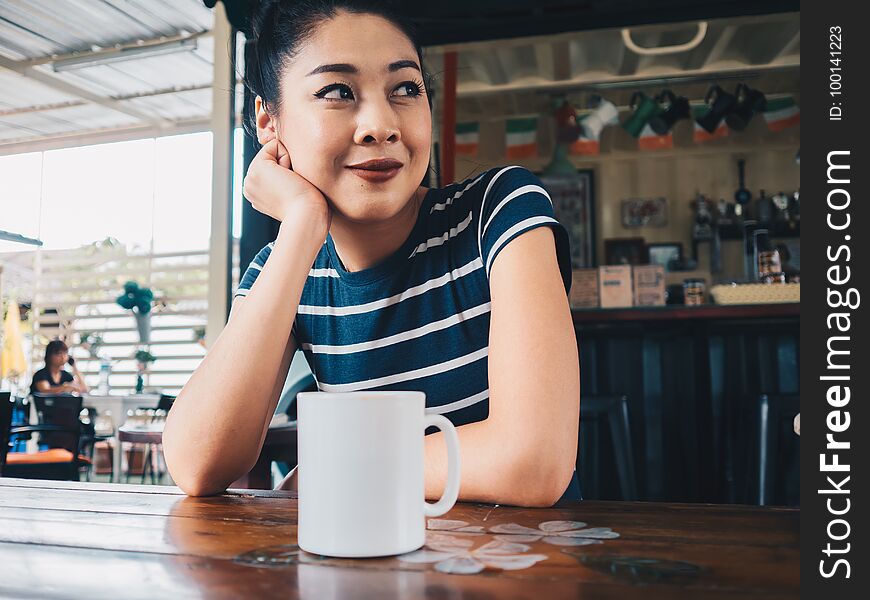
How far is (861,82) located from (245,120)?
1397 millimetres

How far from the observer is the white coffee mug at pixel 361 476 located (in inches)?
22.0

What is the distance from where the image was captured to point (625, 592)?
476mm

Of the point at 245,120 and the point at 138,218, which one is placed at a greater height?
the point at 138,218

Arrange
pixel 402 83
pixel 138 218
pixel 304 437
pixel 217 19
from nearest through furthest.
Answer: pixel 304 437
pixel 402 83
pixel 217 19
pixel 138 218

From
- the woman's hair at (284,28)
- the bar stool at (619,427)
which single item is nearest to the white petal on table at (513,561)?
the woman's hair at (284,28)

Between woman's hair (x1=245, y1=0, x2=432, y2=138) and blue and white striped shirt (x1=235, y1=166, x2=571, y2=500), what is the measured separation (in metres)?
0.23

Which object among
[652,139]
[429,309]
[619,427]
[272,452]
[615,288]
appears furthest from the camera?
[652,139]

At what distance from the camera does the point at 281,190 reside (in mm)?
1180

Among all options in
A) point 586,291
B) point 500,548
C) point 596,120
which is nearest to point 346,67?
point 500,548

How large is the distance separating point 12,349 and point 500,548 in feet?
25.9

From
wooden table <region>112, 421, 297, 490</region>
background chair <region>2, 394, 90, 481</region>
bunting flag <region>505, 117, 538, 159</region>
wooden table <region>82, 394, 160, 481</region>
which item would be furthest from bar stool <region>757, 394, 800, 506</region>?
wooden table <region>82, 394, 160, 481</region>

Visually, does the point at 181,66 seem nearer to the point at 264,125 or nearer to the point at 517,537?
the point at 264,125

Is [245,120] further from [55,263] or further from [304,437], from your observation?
[55,263]

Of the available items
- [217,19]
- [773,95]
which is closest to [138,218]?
[217,19]
